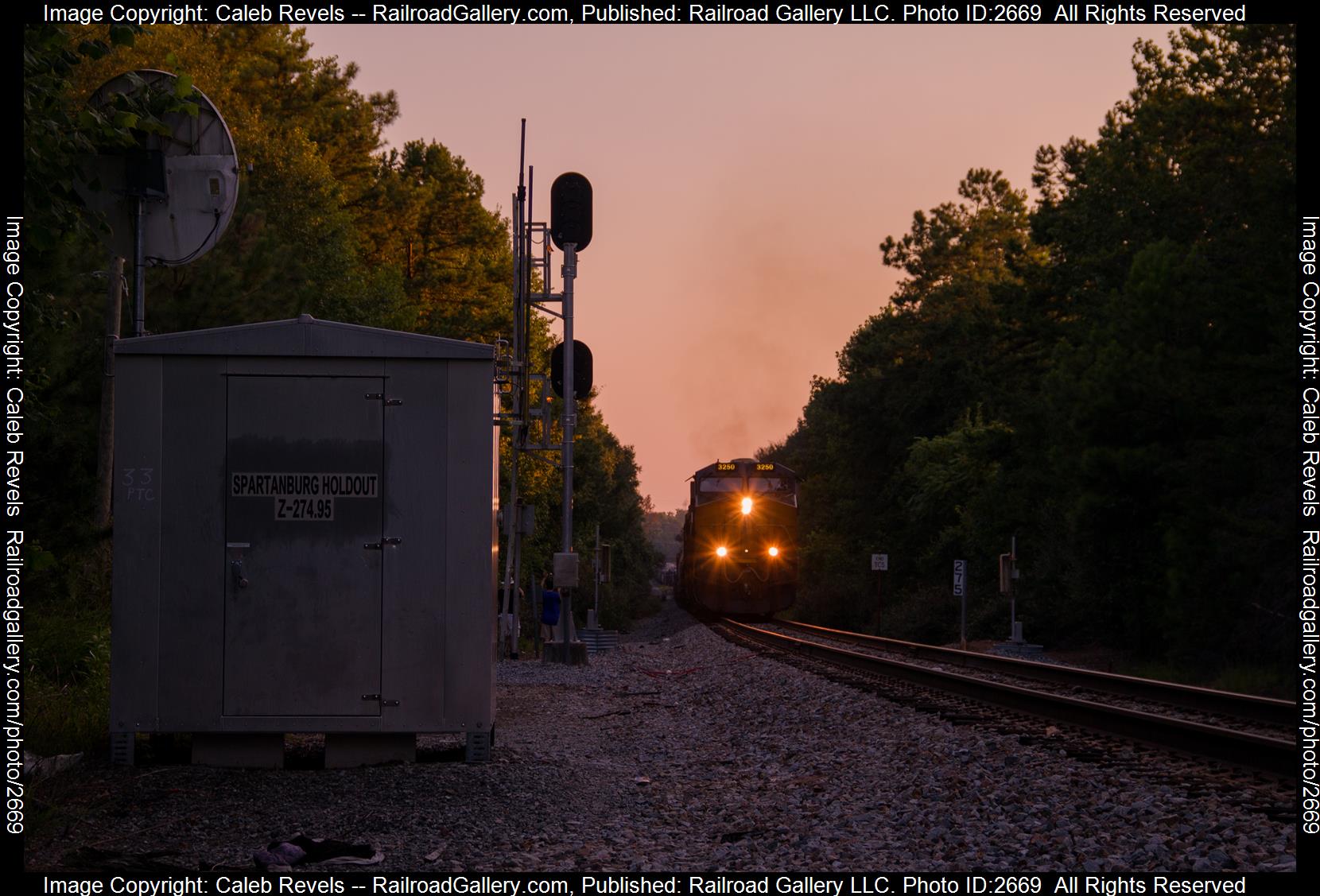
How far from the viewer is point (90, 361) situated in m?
14.1

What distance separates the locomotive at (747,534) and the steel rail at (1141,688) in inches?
478

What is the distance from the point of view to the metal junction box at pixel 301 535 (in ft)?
28.2

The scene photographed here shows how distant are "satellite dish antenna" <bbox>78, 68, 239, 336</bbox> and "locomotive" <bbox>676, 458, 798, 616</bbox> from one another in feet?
83.0

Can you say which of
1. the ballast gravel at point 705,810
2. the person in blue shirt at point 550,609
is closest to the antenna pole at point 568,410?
the person in blue shirt at point 550,609

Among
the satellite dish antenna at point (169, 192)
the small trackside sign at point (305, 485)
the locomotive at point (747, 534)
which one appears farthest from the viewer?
the locomotive at point (747, 534)

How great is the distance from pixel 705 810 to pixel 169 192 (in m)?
6.54

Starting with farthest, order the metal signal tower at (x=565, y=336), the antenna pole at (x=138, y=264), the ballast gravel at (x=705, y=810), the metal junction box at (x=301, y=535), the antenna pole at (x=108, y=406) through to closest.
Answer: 1. the metal signal tower at (x=565, y=336)
2. the antenna pole at (x=108, y=406)
3. the antenna pole at (x=138, y=264)
4. the metal junction box at (x=301, y=535)
5. the ballast gravel at (x=705, y=810)

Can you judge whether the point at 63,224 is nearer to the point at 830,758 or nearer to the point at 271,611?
the point at 271,611

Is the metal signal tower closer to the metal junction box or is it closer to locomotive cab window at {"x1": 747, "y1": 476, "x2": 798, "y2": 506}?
the metal junction box

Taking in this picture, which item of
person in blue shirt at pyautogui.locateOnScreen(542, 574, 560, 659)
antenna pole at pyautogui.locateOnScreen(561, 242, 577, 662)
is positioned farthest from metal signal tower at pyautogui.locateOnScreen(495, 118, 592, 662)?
person in blue shirt at pyautogui.locateOnScreen(542, 574, 560, 659)

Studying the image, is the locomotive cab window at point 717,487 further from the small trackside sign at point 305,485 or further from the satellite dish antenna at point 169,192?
the small trackside sign at point 305,485
